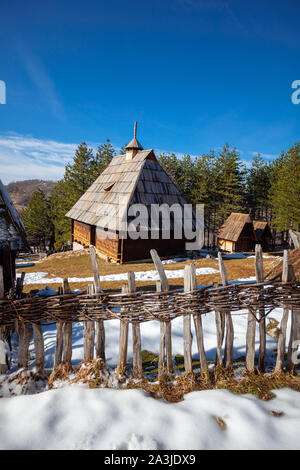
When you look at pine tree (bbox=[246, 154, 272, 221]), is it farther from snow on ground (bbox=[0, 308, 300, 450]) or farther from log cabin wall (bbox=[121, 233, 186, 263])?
snow on ground (bbox=[0, 308, 300, 450])

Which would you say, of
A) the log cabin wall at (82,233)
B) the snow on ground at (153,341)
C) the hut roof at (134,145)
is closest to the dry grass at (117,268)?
the log cabin wall at (82,233)

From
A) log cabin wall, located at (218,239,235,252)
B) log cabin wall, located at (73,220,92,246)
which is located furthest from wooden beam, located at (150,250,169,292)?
log cabin wall, located at (218,239,235,252)

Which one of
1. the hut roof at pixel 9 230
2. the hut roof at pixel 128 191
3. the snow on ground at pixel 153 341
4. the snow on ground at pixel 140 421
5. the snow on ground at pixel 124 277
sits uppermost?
the hut roof at pixel 128 191

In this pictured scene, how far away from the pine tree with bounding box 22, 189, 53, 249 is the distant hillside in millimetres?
45181

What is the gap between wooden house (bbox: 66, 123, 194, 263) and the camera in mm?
15266

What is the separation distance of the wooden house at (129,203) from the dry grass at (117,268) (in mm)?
1171

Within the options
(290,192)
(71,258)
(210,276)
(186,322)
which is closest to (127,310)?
(186,322)

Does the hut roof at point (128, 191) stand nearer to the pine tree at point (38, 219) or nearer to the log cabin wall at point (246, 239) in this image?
the log cabin wall at point (246, 239)

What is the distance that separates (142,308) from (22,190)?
111 meters

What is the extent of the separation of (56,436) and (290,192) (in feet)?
102

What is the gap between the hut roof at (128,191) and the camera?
15.5 m

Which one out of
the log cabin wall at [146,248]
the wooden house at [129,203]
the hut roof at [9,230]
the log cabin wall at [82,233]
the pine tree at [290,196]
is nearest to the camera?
the hut roof at [9,230]

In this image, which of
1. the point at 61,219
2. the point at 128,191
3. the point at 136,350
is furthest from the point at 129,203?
Answer: the point at 61,219

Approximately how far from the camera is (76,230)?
79.9ft
